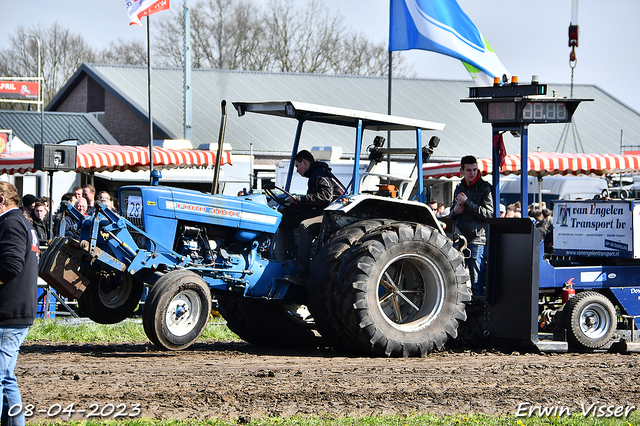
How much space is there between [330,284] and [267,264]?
78cm

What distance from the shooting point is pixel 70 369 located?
648cm

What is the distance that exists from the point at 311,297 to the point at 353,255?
0.58m

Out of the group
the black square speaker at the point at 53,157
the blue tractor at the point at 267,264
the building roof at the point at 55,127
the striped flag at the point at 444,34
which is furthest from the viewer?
the building roof at the point at 55,127

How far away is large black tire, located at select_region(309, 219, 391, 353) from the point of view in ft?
23.9

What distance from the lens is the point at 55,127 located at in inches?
1096

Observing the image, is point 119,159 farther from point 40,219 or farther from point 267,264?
point 267,264

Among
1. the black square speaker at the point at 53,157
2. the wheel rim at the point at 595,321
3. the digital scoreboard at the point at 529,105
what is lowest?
the wheel rim at the point at 595,321

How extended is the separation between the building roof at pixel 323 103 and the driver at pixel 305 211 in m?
17.3

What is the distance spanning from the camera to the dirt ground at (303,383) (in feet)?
17.3

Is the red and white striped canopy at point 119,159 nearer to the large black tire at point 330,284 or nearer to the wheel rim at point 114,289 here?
the wheel rim at point 114,289

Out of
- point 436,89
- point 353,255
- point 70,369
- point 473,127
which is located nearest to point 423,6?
point 353,255

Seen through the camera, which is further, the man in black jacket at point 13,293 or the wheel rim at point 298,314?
the wheel rim at point 298,314

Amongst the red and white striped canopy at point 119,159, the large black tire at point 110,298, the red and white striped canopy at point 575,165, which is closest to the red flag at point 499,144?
the large black tire at point 110,298

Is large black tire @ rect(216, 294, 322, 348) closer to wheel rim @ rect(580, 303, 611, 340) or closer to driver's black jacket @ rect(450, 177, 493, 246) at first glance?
driver's black jacket @ rect(450, 177, 493, 246)
